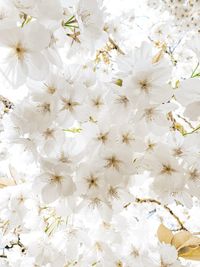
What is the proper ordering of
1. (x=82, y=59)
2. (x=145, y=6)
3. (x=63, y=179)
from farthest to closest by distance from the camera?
(x=145, y=6)
(x=82, y=59)
(x=63, y=179)

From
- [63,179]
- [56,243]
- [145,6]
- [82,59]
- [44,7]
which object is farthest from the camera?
[145,6]

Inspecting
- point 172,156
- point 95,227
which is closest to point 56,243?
point 95,227

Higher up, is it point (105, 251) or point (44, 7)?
point (44, 7)

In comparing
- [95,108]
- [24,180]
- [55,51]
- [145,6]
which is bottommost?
[145,6]

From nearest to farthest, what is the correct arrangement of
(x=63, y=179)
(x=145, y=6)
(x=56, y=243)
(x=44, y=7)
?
(x=44, y=7) < (x=63, y=179) < (x=56, y=243) < (x=145, y=6)

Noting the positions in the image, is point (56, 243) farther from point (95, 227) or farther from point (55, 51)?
point (55, 51)

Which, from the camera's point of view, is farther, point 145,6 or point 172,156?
point 145,6

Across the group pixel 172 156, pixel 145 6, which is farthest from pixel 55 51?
pixel 145 6

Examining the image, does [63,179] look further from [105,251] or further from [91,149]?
[105,251]

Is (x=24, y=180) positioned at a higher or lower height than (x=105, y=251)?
higher
